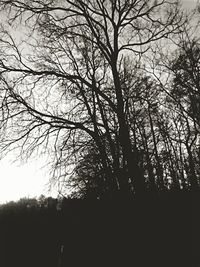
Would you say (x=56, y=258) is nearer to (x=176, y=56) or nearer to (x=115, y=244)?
(x=115, y=244)

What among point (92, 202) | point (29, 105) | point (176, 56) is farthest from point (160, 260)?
point (176, 56)

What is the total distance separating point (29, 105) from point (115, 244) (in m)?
6.27

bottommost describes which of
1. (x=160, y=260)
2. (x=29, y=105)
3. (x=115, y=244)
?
(x=160, y=260)

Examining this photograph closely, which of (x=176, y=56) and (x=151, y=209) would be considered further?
(x=176, y=56)

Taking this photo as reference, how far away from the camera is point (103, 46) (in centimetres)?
1024

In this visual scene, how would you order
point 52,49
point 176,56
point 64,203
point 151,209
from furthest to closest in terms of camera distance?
point 176,56 → point 52,49 → point 64,203 → point 151,209

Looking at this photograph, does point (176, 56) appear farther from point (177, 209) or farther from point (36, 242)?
point (36, 242)

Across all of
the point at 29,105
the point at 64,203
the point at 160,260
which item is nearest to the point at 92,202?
the point at 64,203

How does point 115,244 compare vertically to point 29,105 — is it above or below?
below

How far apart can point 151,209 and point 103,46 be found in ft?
21.4

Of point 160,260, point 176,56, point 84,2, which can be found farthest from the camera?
point 176,56

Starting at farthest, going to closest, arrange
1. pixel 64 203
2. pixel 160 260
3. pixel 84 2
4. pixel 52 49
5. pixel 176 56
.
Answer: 1. pixel 176 56
2. pixel 52 49
3. pixel 84 2
4. pixel 64 203
5. pixel 160 260

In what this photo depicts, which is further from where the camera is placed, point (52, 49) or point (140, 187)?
point (52, 49)

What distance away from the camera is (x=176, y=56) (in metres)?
15.9
